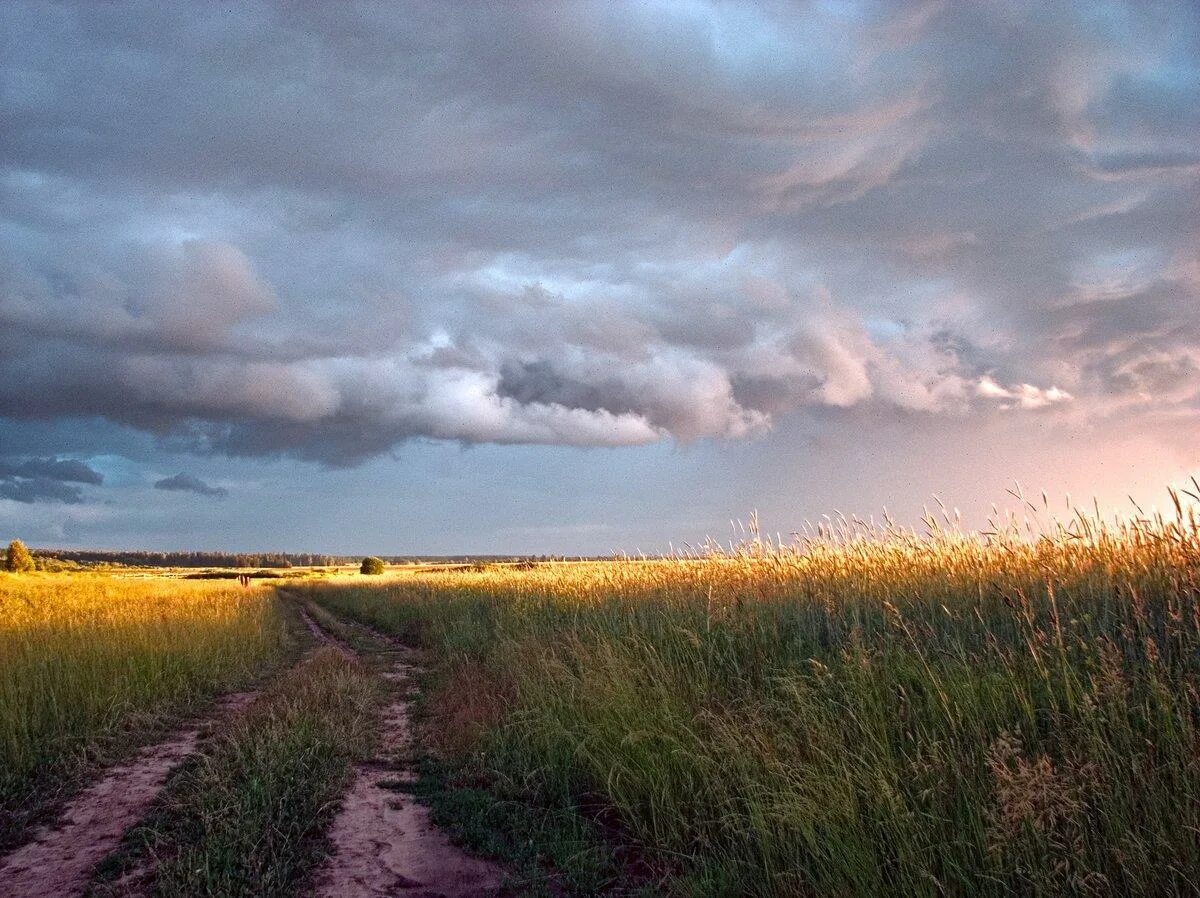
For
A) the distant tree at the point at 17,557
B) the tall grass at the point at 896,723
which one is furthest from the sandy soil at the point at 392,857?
the distant tree at the point at 17,557

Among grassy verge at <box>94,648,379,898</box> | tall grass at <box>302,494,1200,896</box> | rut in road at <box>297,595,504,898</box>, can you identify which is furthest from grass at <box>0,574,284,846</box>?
tall grass at <box>302,494,1200,896</box>

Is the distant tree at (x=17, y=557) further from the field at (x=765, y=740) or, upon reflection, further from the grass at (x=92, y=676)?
the field at (x=765, y=740)

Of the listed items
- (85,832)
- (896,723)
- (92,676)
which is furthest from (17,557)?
(896,723)

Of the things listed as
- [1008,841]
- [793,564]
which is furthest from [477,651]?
[1008,841]

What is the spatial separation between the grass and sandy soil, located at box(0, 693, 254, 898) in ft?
0.93

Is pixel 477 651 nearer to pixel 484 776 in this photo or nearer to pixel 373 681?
pixel 373 681

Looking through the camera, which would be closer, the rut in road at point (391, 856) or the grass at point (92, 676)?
the rut in road at point (391, 856)

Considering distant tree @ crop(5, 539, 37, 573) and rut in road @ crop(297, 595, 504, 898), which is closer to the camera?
rut in road @ crop(297, 595, 504, 898)

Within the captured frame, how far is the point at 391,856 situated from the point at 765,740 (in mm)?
2891

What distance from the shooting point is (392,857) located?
18.3ft

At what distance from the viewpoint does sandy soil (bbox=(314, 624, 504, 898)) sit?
507 centimetres

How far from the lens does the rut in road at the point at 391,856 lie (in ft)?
16.7

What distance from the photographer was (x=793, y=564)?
34.0 feet

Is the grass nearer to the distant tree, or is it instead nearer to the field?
the field
